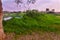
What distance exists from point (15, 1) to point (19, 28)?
0.40 m

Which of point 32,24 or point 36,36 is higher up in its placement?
point 32,24

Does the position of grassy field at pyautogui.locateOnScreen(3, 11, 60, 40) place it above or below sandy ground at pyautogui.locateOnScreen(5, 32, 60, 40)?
above

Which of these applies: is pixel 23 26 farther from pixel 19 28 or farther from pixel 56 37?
pixel 56 37

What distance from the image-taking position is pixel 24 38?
2.44m

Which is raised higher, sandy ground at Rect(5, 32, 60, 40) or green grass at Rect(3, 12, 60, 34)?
green grass at Rect(3, 12, 60, 34)

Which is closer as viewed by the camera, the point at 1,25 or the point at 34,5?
the point at 1,25

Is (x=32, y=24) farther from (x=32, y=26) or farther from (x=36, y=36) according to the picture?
(x=36, y=36)

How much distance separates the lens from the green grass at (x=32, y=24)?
8.20 ft

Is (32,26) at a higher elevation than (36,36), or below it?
higher

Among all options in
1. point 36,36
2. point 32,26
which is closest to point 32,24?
point 32,26

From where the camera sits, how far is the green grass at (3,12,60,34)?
250cm

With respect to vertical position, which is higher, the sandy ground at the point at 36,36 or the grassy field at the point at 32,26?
the grassy field at the point at 32,26

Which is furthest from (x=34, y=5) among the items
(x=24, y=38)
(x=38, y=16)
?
(x=24, y=38)

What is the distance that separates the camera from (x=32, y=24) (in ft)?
8.29
